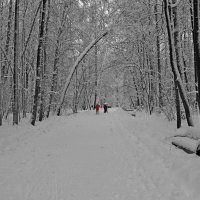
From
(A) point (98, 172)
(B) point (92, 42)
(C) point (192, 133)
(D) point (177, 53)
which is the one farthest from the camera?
(B) point (92, 42)

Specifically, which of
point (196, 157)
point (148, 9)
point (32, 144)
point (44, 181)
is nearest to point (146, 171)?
point (196, 157)

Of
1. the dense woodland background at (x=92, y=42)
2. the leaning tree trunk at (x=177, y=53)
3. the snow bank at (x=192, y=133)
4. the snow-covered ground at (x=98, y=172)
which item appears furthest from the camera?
the dense woodland background at (x=92, y=42)

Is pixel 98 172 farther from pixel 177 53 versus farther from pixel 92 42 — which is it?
pixel 92 42

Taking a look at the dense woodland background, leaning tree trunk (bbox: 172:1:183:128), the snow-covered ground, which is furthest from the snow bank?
the dense woodland background

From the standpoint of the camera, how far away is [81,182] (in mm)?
5129

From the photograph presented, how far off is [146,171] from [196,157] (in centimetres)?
155

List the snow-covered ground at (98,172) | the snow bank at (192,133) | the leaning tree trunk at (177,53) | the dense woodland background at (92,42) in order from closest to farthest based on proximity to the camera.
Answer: the snow-covered ground at (98,172) < the snow bank at (192,133) < the leaning tree trunk at (177,53) < the dense woodland background at (92,42)

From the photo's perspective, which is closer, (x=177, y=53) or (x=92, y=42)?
(x=177, y=53)

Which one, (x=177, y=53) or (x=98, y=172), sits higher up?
(x=177, y=53)

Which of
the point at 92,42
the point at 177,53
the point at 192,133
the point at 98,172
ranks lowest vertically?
the point at 98,172

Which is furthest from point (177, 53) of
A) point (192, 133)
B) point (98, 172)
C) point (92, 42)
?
point (92, 42)

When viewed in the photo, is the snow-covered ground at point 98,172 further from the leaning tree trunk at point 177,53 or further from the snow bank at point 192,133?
the leaning tree trunk at point 177,53

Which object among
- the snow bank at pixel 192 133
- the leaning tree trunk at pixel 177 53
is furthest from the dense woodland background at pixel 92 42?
the snow bank at pixel 192 133

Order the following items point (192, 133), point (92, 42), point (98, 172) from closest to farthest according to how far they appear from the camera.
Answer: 1. point (98, 172)
2. point (192, 133)
3. point (92, 42)
